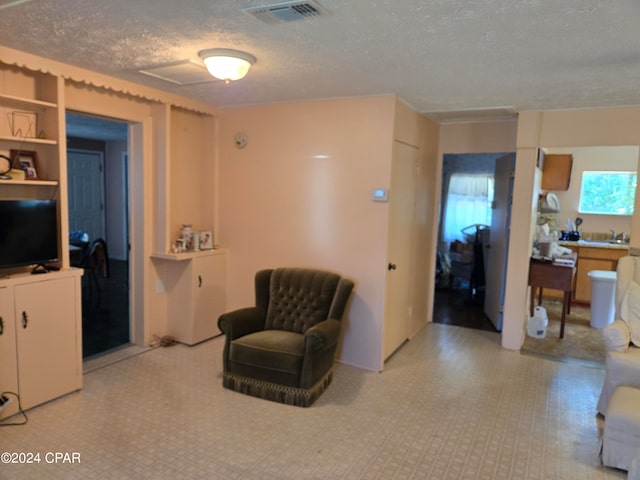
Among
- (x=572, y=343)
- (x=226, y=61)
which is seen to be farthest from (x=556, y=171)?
(x=226, y=61)

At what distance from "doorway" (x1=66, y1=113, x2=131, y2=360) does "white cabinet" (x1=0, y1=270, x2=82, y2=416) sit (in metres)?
2.68

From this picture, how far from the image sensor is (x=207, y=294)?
4.27 m

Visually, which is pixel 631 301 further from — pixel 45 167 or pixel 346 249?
pixel 45 167

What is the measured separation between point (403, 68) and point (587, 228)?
5128mm

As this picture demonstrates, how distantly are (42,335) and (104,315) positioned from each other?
2129 millimetres

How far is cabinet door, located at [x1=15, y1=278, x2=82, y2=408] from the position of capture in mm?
2818

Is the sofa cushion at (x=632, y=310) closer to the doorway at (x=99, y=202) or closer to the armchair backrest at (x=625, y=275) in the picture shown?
the armchair backrest at (x=625, y=275)

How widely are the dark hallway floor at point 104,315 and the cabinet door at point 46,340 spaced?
0.76m

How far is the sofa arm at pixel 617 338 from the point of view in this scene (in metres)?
2.97

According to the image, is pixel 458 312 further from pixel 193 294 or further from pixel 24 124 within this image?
pixel 24 124

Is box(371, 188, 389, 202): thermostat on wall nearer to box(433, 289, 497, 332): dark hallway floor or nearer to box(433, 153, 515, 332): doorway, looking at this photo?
box(433, 153, 515, 332): doorway

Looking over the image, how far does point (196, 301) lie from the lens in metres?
4.15

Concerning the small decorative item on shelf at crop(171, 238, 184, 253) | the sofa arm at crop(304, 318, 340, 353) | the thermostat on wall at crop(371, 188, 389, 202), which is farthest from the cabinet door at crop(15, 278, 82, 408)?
the thermostat on wall at crop(371, 188, 389, 202)

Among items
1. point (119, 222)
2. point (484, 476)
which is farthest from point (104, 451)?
point (119, 222)
